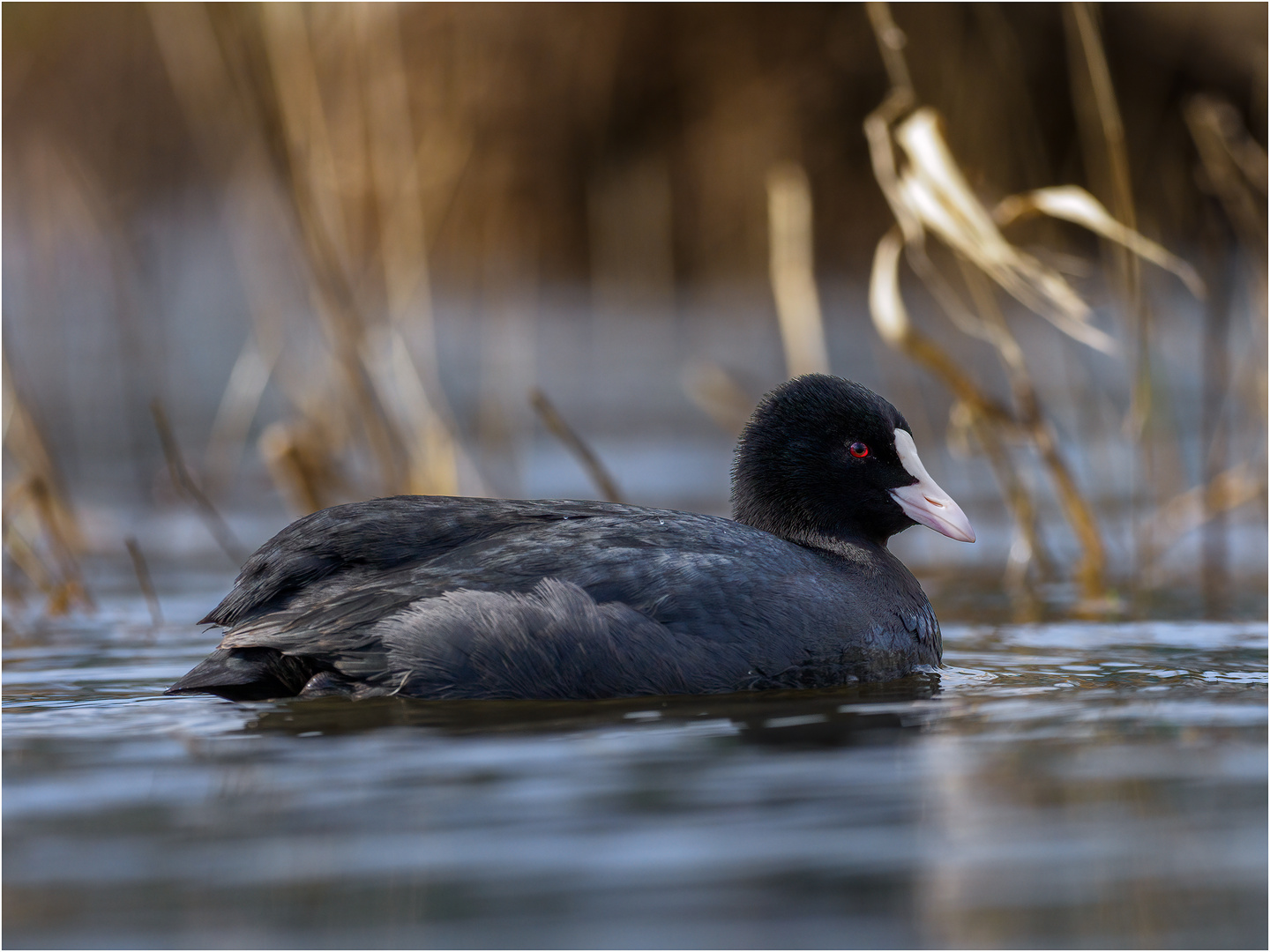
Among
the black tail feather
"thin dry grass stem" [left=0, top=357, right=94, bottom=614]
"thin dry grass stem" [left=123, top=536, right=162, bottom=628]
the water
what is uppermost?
"thin dry grass stem" [left=0, top=357, right=94, bottom=614]

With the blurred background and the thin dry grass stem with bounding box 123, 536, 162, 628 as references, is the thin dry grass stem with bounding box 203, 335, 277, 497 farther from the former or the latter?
the thin dry grass stem with bounding box 123, 536, 162, 628

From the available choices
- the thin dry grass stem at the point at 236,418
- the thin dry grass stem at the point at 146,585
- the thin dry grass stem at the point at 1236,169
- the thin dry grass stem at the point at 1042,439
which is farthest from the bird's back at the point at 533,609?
the thin dry grass stem at the point at 236,418

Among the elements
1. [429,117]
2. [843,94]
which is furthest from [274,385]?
[843,94]

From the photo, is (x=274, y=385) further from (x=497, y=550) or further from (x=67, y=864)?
(x=67, y=864)

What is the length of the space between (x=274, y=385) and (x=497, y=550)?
286 inches

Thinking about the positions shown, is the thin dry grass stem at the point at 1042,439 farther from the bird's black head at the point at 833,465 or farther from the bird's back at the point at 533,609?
the bird's back at the point at 533,609

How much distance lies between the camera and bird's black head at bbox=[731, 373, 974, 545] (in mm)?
4266

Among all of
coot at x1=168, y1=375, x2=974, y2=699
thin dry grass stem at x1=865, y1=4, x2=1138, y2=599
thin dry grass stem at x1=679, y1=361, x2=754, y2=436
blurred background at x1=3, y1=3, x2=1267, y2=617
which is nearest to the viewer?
coot at x1=168, y1=375, x2=974, y2=699

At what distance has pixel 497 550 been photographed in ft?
12.0

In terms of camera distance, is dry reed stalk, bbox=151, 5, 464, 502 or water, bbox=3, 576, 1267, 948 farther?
dry reed stalk, bbox=151, 5, 464, 502

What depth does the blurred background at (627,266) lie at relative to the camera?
17.3ft

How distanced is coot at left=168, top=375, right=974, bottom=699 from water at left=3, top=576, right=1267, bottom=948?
98 millimetres

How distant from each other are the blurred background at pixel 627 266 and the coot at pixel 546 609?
3.85ft

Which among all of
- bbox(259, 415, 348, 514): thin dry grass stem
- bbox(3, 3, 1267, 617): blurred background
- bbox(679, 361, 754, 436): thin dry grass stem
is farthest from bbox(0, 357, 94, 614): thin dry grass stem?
bbox(679, 361, 754, 436): thin dry grass stem
